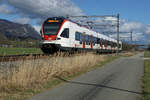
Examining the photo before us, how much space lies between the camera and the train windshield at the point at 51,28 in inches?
742

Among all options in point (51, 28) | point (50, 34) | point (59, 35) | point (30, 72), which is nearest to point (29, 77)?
point (30, 72)

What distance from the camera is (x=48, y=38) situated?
736 inches

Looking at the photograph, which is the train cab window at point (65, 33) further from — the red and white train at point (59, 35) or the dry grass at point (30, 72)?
the dry grass at point (30, 72)

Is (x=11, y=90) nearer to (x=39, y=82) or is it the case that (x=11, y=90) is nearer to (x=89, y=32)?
(x=39, y=82)

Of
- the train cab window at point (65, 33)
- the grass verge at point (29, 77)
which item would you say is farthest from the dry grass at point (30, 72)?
the train cab window at point (65, 33)

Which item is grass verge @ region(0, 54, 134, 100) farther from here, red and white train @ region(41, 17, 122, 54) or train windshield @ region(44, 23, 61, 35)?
train windshield @ region(44, 23, 61, 35)

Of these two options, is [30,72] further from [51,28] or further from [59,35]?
[51,28]

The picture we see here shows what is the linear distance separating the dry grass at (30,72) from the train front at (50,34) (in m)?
6.96

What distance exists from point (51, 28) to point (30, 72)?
1143cm

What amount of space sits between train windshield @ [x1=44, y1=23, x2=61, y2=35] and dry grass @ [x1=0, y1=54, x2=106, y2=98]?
7661 millimetres

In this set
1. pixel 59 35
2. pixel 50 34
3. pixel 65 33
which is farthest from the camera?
pixel 65 33

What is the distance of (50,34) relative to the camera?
1875 centimetres

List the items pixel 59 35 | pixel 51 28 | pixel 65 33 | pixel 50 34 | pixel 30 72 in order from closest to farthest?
1. pixel 30 72
2. pixel 59 35
3. pixel 50 34
4. pixel 51 28
5. pixel 65 33

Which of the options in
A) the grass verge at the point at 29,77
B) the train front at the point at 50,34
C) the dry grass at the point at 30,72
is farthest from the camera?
the train front at the point at 50,34
